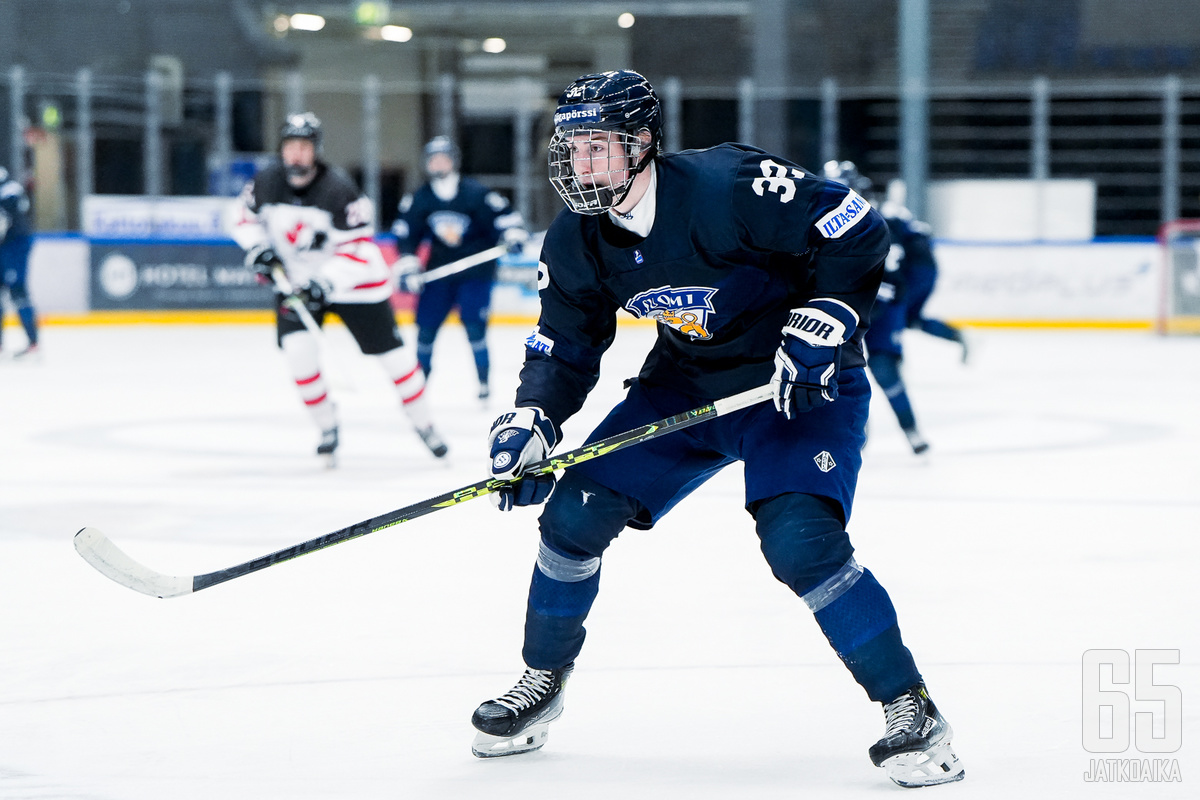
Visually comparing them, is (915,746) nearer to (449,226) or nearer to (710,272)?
Answer: (710,272)

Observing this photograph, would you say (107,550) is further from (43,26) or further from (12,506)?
(43,26)

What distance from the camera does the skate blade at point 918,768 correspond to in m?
2.08

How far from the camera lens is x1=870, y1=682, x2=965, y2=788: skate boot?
6.82 feet

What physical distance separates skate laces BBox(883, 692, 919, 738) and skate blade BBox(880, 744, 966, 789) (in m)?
0.04

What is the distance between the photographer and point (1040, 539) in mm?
3957

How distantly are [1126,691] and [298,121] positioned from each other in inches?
141

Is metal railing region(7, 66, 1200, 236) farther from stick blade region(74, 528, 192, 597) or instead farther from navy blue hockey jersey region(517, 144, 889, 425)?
navy blue hockey jersey region(517, 144, 889, 425)

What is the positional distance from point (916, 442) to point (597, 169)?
3.42 meters

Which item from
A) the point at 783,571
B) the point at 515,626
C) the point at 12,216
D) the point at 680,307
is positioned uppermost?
the point at 12,216

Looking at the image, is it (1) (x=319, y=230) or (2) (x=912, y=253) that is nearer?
(1) (x=319, y=230)

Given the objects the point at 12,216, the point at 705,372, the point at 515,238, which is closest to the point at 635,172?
the point at 705,372

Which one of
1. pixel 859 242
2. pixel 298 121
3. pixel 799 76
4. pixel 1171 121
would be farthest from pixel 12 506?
pixel 799 76

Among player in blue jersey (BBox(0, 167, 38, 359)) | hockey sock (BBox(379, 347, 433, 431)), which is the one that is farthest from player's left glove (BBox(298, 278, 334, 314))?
player in blue jersey (BBox(0, 167, 38, 359))

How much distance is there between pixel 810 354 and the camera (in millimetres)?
2160
